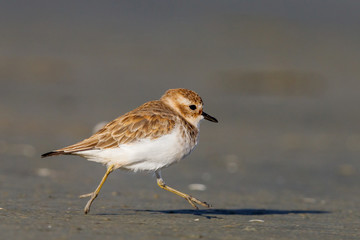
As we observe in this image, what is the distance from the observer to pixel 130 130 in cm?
714

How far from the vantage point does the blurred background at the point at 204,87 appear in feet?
31.9

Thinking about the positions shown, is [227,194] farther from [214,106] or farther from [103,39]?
[103,39]

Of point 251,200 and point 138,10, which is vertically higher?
point 138,10

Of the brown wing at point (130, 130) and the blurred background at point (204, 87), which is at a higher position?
the blurred background at point (204, 87)

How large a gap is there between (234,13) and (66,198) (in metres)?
17.7

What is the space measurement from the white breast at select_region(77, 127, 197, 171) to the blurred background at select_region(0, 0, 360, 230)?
914 mm

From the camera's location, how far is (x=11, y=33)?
66.1 feet

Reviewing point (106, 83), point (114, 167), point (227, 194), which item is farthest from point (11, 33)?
point (114, 167)

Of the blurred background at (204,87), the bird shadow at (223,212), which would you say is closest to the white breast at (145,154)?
the bird shadow at (223,212)

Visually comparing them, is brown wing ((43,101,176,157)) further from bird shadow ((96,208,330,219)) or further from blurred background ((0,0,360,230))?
blurred background ((0,0,360,230))

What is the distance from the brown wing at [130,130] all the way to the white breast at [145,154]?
5cm

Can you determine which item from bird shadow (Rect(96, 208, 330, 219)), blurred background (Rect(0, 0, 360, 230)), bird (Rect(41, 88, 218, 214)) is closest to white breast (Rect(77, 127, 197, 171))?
bird (Rect(41, 88, 218, 214))

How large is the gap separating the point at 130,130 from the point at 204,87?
9.77m

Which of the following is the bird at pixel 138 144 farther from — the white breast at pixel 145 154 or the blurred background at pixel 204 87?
the blurred background at pixel 204 87
